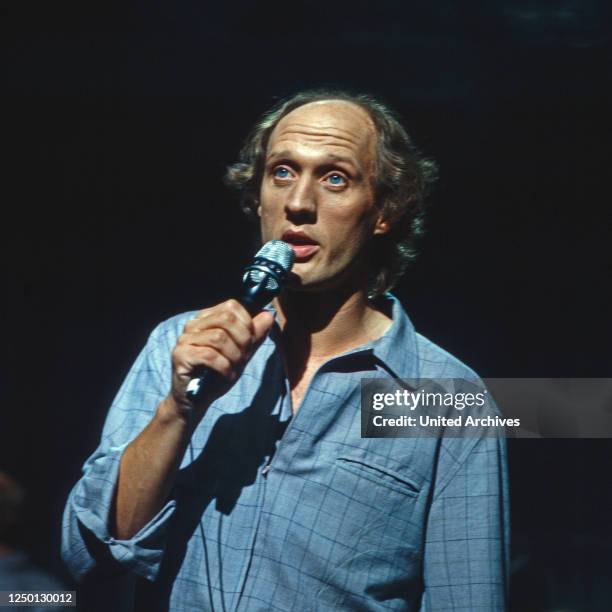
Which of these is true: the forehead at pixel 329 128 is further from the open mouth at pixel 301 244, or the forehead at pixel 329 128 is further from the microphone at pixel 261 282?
the microphone at pixel 261 282

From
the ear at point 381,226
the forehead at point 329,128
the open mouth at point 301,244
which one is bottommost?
the open mouth at point 301,244

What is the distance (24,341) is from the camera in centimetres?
256

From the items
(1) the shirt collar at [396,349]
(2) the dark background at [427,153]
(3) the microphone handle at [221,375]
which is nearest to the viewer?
(3) the microphone handle at [221,375]

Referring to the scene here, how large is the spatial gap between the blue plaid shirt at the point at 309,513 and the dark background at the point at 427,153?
0.65m

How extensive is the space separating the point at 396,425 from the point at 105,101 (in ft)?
4.10

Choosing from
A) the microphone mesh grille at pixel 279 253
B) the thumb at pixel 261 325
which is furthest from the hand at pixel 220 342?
the microphone mesh grille at pixel 279 253

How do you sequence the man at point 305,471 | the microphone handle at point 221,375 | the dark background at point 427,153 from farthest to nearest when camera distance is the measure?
the dark background at point 427,153 < the man at point 305,471 < the microphone handle at point 221,375

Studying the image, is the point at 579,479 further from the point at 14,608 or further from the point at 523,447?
the point at 14,608

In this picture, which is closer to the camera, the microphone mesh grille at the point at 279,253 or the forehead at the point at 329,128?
the microphone mesh grille at the point at 279,253

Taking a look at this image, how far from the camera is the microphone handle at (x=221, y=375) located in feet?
4.47

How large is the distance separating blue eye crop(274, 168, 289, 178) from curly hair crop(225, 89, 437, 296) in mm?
130

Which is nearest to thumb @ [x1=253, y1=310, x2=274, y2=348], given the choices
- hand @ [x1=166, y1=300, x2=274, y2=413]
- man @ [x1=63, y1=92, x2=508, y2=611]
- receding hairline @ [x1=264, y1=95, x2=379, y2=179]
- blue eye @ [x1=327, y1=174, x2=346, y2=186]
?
hand @ [x1=166, y1=300, x2=274, y2=413]

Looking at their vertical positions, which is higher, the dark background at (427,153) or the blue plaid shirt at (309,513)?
the dark background at (427,153)

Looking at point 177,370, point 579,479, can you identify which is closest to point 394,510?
point 177,370
